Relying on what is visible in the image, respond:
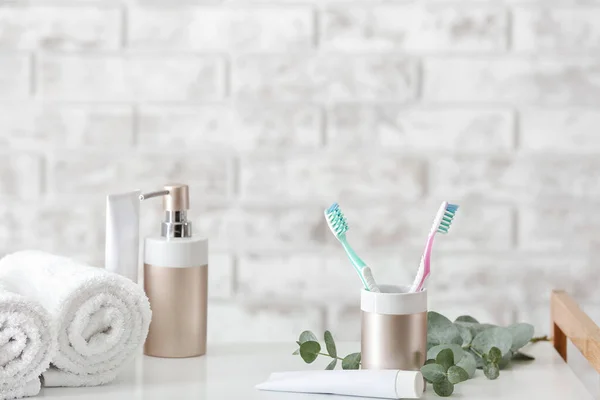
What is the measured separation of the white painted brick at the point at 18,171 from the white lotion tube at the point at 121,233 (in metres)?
0.39

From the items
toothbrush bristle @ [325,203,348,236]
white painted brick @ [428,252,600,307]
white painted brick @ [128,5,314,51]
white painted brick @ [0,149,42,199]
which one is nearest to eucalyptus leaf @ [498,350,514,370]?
toothbrush bristle @ [325,203,348,236]

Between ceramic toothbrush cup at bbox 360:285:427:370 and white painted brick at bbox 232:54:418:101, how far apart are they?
0.50 metres

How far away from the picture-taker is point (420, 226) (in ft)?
4.24

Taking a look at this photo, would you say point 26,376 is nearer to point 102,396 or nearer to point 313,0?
point 102,396

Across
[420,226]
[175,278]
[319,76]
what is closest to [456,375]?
[175,278]

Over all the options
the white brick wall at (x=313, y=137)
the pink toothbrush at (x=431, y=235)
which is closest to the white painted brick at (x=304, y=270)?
the white brick wall at (x=313, y=137)

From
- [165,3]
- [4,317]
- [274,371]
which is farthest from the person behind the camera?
[165,3]

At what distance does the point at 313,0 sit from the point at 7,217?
22.7 inches

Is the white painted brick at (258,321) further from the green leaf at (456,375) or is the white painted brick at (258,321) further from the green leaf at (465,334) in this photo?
the green leaf at (456,375)

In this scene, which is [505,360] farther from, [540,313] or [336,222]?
Result: [540,313]

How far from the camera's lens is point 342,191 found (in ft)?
4.22

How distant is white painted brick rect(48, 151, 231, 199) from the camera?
1279 millimetres

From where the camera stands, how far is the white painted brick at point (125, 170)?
1.28 meters

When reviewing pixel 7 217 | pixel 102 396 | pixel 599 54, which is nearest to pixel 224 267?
pixel 7 217
